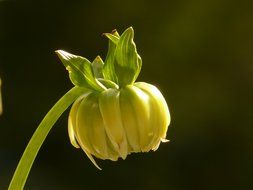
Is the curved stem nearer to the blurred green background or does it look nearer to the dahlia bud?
the dahlia bud

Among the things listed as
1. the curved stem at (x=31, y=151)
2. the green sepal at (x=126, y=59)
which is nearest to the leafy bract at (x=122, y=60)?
Answer: the green sepal at (x=126, y=59)

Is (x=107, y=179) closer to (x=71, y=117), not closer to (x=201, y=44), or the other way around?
(x=201, y=44)

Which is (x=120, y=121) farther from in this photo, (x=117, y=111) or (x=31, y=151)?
(x=31, y=151)

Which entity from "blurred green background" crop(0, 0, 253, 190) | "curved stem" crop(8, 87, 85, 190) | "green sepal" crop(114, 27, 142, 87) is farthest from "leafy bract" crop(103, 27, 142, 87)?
"blurred green background" crop(0, 0, 253, 190)

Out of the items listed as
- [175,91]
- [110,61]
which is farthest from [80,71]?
[175,91]

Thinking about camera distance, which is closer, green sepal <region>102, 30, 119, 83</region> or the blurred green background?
green sepal <region>102, 30, 119, 83</region>

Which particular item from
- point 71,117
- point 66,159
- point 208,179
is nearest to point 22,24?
point 66,159
